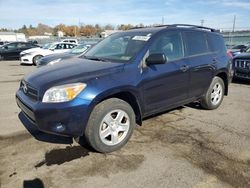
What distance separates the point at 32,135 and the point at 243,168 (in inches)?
130

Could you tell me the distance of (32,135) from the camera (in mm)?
4594

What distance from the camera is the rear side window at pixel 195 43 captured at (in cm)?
519

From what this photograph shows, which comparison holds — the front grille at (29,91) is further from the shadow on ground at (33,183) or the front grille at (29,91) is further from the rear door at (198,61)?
the rear door at (198,61)

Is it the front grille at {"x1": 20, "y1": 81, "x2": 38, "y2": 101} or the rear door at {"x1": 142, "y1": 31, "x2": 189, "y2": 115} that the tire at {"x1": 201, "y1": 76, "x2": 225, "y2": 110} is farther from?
the front grille at {"x1": 20, "y1": 81, "x2": 38, "y2": 101}

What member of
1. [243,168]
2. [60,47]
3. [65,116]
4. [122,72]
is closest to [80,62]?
[122,72]

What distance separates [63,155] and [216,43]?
13.6 feet

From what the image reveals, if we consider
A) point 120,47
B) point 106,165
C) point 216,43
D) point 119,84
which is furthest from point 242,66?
point 106,165

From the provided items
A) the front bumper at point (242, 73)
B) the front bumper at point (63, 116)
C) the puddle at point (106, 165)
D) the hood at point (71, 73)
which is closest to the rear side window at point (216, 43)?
the hood at point (71, 73)

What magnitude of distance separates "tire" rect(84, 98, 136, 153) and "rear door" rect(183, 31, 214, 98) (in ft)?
5.62

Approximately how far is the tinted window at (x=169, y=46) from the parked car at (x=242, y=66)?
16.2ft

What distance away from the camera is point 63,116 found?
350cm

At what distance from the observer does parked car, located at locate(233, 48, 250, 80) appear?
29.5 ft

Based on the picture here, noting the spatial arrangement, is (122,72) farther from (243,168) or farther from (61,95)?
(243,168)

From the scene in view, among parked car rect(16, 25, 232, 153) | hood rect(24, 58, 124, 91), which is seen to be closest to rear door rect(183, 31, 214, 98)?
parked car rect(16, 25, 232, 153)
